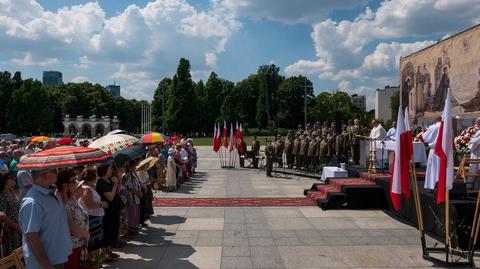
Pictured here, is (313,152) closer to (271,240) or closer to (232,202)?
(232,202)

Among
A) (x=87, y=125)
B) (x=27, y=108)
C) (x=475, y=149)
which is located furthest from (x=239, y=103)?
(x=475, y=149)

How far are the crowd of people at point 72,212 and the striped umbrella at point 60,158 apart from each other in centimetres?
12

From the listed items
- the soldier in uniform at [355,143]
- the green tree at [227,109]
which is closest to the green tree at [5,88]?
the green tree at [227,109]

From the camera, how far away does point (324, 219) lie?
11.5m

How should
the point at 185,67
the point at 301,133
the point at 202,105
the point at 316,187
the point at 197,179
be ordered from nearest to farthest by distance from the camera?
the point at 316,187 < the point at 197,179 < the point at 301,133 < the point at 185,67 < the point at 202,105

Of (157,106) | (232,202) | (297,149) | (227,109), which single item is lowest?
(232,202)

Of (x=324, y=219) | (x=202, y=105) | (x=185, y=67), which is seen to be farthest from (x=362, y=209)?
(x=202, y=105)

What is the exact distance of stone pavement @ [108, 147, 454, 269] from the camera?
7715mm

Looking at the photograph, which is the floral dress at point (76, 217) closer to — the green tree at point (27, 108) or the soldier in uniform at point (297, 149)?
the soldier in uniform at point (297, 149)

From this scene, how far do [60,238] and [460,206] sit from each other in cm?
727

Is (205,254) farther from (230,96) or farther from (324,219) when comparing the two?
(230,96)

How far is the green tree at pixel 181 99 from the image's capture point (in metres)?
83.9

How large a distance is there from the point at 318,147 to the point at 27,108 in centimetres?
7564

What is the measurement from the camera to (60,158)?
568 cm
